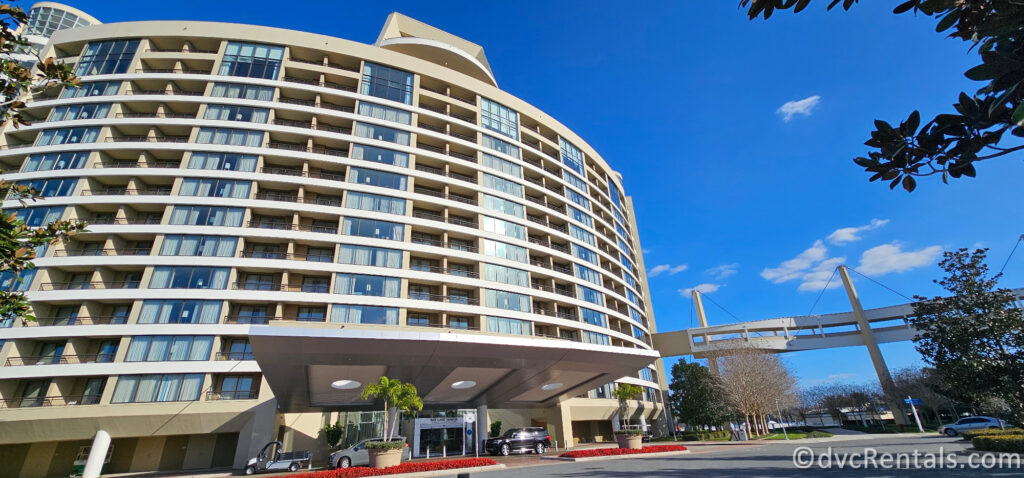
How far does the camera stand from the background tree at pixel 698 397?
47562 mm

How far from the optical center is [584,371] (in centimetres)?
2930

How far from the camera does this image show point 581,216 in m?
50.6

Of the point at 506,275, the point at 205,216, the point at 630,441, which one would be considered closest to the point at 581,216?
the point at 506,275

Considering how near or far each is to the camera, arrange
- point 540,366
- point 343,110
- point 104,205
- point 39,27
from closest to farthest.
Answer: point 540,366, point 104,205, point 343,110, point 39,27

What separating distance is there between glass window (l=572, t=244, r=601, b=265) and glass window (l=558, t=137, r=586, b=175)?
37.8ft

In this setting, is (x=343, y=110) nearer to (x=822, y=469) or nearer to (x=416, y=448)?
(x=416, y=448)

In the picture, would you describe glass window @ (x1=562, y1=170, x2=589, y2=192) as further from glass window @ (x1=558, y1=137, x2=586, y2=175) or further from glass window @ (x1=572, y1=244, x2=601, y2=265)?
glass window @ (x1=572, y1=244, x2=601, y2=265)

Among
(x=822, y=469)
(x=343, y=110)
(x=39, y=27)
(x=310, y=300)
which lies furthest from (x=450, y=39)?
(x=822, y=469)

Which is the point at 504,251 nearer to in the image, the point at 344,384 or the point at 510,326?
the point at 510,326

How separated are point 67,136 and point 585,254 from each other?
49.3 m

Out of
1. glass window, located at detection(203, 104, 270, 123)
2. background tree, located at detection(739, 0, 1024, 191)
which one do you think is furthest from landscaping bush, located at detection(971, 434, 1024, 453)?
glass window, located at detection(203, 104, 270, 123)

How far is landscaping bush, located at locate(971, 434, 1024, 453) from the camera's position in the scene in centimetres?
1491

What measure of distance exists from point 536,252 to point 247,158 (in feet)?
90.2

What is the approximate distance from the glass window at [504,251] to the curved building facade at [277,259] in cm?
31
